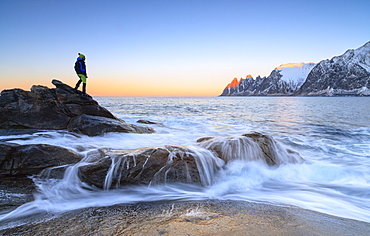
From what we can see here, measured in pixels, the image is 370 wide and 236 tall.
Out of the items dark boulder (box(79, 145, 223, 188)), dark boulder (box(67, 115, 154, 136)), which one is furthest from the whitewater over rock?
dark boulder (box(67, 115, 154, 136))

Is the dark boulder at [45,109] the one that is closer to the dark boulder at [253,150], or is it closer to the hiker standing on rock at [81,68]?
the hiker standing on rock at [81,68]

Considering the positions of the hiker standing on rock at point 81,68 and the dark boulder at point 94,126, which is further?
the hiker standing on rock at point 81,68

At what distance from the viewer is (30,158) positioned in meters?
4.20

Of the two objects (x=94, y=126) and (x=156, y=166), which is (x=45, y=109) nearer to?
(x=94, y=126)

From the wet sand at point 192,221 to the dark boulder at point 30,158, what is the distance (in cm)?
161

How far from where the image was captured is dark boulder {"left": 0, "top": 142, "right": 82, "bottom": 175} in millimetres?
4031

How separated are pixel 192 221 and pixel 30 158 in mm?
3608

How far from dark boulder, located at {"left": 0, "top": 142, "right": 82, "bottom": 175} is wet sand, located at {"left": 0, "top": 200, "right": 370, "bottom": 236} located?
1613 mm

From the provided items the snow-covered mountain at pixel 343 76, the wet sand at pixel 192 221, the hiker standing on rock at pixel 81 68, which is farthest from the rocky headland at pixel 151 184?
the snow-covered mountain at pixel 343 76

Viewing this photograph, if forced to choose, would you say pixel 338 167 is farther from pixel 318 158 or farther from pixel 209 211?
pixel 209 211

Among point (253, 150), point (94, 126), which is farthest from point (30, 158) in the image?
point (253, 150)

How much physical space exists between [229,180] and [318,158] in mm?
3915

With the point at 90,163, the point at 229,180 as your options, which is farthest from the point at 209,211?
the point at 90,163

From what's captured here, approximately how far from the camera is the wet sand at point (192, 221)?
7.54 feet
